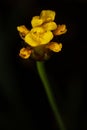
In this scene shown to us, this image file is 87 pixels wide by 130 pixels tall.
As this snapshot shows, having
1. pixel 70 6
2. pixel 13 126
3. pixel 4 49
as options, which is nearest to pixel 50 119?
pixel 13 126

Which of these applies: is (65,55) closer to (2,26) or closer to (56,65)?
(56,65)

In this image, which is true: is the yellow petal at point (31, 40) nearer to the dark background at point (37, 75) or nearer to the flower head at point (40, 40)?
the flower head at point (40, 40)

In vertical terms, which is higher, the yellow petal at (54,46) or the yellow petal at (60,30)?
the yellow petal at (60,30)

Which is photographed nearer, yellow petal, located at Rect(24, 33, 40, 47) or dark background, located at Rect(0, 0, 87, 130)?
yellow petal, located at Rect(24, 33, 40, 47)

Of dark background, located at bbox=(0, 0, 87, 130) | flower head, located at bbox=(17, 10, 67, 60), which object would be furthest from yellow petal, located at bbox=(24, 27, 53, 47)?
dark background, located at bbox=(0, 0, 87, 130)

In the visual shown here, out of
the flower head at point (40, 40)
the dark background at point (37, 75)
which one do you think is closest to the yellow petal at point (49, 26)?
the flower head at point (40, 40)

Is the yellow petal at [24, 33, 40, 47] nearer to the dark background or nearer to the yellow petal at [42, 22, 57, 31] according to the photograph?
the yellow petal at [42, 22, 57, 31]
